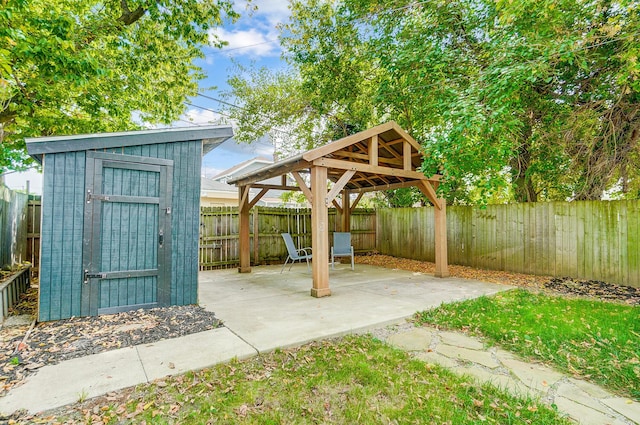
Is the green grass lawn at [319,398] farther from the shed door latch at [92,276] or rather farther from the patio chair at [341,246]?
the patio chair at [341,246]

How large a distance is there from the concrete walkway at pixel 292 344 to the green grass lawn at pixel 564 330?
0.75 ft

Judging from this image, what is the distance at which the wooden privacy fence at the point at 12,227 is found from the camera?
4594 mm

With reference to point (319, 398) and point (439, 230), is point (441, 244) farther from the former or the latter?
point (319, 398)

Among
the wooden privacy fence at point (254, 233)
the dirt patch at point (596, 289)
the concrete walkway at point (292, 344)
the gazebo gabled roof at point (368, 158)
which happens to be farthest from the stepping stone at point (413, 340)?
the wooden privacy fence at point (254, 233)

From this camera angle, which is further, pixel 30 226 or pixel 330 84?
pixel 330 84

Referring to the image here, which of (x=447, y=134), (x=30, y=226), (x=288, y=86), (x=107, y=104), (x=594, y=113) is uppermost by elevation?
(x=288, y=86)

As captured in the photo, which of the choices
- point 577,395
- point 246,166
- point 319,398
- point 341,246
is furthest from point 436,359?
point 246,166

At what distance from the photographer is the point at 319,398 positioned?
1.98 m

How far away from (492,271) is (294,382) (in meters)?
6.21

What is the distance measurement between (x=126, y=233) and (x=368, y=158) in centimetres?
385

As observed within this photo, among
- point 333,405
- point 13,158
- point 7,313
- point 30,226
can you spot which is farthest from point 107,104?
point 333,405

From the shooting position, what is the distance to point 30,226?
5992 millimetres

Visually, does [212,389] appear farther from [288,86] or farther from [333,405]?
[288,86]

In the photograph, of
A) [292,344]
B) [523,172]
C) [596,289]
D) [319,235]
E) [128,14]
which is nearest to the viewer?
[292,344]
